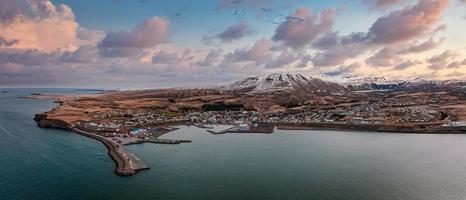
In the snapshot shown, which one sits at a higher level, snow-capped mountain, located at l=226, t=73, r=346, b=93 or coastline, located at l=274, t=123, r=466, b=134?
snow-capped mountain, located at l=226, t=73, r=346, b=93

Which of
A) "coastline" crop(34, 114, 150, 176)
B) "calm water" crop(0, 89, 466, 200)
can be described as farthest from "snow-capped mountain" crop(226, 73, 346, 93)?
"coastline" crop(34, 114, 150, 176)

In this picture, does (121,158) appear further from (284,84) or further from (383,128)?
(284,84)

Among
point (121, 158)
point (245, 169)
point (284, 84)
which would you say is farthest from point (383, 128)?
point (284, 84)

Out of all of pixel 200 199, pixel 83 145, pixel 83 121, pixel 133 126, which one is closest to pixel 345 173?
pixel 200 199

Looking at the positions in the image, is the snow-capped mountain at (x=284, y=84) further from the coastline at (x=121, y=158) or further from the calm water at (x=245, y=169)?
the coastline at (x=121, y=158)

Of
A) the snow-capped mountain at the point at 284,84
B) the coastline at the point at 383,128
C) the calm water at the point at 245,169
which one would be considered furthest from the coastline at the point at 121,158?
the snow-capped mountain at the point at 284,84

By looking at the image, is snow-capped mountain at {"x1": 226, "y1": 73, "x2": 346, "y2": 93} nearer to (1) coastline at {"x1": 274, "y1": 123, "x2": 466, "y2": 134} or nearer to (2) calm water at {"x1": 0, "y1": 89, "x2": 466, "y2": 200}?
(1) coastline at {"x1": 274, "y1": 123, "x2": 466, "y2": 134}
